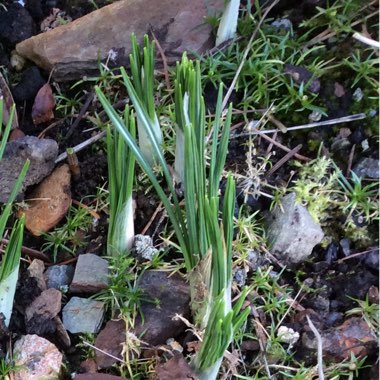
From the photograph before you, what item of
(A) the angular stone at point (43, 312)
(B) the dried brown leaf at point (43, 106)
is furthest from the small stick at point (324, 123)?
(A) the angular stone at point (43, 312)

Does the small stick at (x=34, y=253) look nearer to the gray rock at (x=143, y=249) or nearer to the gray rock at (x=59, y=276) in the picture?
the gray rock at (x=59, y=276)

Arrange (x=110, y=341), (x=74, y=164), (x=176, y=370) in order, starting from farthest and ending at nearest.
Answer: (x=74, y=164) < (x=110, y=341) < (x=176, y=370)

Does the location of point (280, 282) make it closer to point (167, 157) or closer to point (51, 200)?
point (167, 157)

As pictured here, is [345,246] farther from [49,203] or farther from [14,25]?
[14,25]

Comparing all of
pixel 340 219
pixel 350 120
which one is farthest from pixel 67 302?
pixel 350 120

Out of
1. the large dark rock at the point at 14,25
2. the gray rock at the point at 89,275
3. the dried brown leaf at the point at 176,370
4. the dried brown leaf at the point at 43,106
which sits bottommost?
the dried brown leaf at the point at 176,370

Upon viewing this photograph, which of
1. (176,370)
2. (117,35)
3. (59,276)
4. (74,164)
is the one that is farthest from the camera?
(117,35)

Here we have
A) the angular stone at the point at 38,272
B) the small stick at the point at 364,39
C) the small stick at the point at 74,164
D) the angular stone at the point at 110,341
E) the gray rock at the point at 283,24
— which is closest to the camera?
the small stick at the point at 364,39

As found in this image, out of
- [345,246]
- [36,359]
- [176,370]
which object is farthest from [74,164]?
[345,246]
